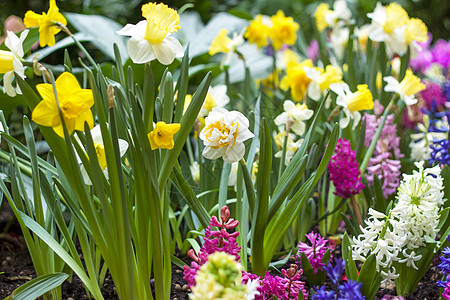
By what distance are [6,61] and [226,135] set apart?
365 mm

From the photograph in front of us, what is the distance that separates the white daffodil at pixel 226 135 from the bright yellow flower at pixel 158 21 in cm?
15

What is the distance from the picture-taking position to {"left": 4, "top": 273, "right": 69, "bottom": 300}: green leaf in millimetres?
695

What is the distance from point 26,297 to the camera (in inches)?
27.4

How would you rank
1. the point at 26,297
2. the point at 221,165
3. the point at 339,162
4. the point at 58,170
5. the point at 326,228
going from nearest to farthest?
the point at 26,297 → the point at 58,170 → the point at 339,162 → the point at 221,165 → the point at 326,228

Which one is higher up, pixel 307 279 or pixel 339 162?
pixel 339 162

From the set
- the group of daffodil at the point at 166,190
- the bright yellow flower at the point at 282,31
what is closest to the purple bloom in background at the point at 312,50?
the bright yellow flower at the point at 282,31

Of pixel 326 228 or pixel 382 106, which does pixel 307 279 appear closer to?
pixel 326 228

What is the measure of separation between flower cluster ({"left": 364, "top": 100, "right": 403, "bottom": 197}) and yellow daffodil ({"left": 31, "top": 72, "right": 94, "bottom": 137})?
72 centimetres

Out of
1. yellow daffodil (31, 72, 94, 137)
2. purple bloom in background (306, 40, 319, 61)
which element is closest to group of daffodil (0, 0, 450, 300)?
yellow daffodil (31, 72, 94, 137)

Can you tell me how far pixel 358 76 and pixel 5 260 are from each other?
111 centimetres

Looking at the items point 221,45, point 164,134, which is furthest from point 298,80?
point 164,134

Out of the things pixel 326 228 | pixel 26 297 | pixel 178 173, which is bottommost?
pixel 326 228

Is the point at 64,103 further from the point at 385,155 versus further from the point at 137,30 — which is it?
the point at 385,155

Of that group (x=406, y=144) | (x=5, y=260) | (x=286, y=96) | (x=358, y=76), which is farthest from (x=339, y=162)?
(x=5, y=260)
